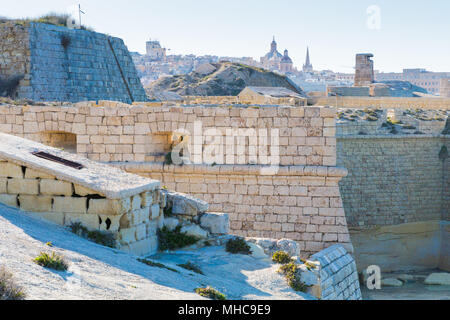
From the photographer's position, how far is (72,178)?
6.27 meters

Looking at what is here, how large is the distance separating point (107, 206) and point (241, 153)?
12.5 feet

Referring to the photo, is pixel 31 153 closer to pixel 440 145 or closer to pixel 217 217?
pixel 217 217

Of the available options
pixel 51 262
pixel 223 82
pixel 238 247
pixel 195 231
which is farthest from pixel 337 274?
pixel 223 82

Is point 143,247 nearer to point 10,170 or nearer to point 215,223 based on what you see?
point 215,223

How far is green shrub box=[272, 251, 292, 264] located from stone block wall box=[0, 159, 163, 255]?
4.23ft

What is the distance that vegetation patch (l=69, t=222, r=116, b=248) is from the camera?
6242 millimetres

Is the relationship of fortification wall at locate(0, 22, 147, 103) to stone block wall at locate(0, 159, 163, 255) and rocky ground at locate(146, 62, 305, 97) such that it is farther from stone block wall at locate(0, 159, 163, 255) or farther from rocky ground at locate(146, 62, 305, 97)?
rocky ground at locate(146, 62, 305, 97)

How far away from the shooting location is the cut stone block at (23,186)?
6457 mm

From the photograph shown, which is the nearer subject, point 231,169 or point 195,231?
point 195,231

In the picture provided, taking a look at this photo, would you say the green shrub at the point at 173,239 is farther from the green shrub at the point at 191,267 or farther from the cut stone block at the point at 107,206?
the cut stone block at the point at 107,206

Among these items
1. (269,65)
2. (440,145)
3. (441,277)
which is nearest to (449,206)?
(440,145)

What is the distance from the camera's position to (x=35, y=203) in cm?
645

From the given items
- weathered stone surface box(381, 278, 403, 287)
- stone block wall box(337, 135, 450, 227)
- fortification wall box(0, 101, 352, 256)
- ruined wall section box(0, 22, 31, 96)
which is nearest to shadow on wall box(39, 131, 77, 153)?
fortification wall box(0, 101, 352, 256)
